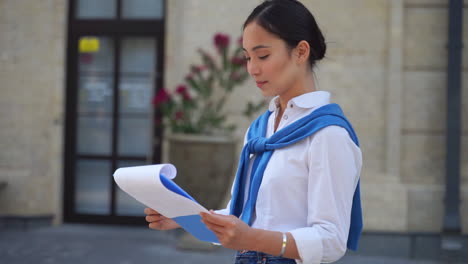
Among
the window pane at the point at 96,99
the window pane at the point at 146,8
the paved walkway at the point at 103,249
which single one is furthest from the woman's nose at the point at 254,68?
the window pane at the point at 96,99

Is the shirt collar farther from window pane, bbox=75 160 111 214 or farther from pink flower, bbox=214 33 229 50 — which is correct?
window pane, bbox=75 160 111 214

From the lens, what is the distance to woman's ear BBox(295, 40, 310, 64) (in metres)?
1.41

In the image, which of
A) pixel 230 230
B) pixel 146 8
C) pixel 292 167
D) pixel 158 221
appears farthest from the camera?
pixel 146 8

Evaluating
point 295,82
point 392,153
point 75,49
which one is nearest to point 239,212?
point 295,82

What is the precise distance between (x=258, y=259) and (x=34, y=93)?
16.5ft

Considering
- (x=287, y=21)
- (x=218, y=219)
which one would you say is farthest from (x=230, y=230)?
(x=287, y=21)

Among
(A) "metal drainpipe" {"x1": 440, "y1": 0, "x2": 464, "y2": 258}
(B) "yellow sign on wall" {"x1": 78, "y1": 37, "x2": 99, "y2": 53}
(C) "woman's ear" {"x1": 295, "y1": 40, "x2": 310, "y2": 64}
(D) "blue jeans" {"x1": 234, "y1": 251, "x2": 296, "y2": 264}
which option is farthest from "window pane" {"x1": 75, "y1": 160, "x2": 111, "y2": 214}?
(C) "woman's ear" {"x1": 295, "y1": 40, "x2": 310, "y2": 64}

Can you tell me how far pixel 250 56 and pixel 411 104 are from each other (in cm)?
413

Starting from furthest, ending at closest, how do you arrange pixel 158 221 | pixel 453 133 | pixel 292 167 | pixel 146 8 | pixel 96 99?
pixel 96 99 → pixel 146 8 → pixel 453 133 → pixel 158 221 → pixel 292 167

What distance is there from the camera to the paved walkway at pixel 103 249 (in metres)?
4.67

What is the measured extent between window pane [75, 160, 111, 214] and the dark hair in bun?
4.86 meters

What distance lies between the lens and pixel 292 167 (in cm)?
135

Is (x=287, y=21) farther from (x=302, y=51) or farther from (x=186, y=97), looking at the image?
(x=186, y=97)

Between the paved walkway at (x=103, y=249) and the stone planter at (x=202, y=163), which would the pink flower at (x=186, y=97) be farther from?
the paved walkway at (x=103, y=249)
